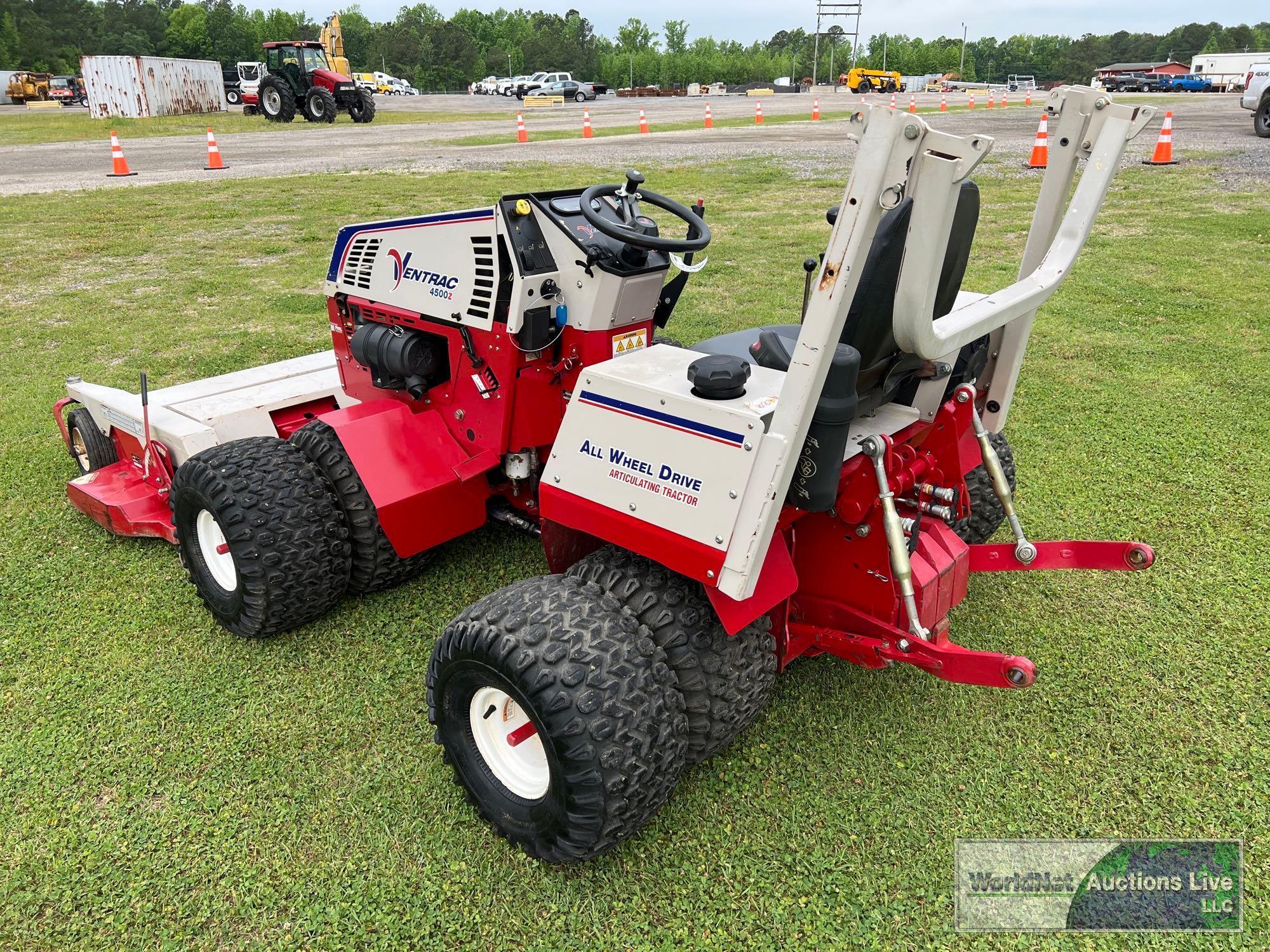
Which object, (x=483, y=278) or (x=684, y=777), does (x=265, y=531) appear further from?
(x=684, y=777)

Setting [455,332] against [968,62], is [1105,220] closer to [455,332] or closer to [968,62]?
[455,332]

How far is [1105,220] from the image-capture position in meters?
10.7

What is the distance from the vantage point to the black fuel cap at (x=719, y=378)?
7.59 feet

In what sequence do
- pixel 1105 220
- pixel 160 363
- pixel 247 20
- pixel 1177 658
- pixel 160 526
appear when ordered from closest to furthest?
pixel 1177 658 < pixel 160 526 < pixel 160 363 < pixel 1105 220 < pixel 247 20

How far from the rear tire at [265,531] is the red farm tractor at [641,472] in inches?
0.4

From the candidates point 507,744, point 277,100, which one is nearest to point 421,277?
Answer: point 507,744

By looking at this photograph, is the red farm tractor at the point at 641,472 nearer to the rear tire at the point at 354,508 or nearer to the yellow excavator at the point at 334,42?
the rear tire at the point at 354,508

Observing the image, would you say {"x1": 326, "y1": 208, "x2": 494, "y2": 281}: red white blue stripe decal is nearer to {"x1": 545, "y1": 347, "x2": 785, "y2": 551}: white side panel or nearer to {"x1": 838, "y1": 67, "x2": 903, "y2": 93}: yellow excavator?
{"x1": 545, "y1": 347, "x2": 785, "y2": 551}: white side panel

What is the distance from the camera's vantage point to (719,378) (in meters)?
2.31

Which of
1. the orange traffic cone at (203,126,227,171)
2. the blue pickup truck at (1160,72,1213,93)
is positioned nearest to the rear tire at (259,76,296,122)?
the orange traffic cone at (203,126,227,171)

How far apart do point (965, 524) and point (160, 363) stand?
5853 millimetres

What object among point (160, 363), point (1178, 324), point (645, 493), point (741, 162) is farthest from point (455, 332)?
point (741, 162)

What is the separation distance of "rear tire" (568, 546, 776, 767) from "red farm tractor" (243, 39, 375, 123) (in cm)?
2782

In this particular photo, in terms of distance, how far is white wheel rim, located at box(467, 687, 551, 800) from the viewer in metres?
2.58
